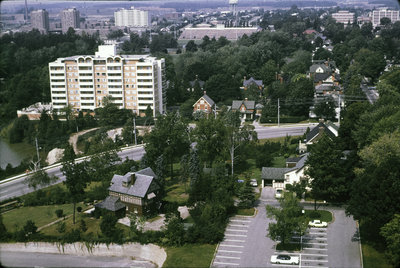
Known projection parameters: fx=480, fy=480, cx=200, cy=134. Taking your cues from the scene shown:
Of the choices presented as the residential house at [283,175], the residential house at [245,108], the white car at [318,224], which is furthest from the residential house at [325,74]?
the white car at [318,224]

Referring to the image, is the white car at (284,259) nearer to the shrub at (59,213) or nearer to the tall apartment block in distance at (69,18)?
the shrub at (59,213)

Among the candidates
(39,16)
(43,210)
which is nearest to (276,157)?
(43,210)

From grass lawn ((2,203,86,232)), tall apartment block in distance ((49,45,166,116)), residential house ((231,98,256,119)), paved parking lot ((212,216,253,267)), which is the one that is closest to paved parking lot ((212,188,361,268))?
paved parking lot ((212,216,253,267))

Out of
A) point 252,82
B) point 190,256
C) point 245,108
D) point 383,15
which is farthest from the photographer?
point 383,15

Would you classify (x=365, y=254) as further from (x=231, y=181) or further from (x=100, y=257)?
(x=100, y=257)

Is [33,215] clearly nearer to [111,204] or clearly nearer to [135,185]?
[111,204]

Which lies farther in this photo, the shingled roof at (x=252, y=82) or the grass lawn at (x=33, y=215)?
the shingled roof at (x=252, y=82)

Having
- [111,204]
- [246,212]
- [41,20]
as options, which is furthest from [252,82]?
[41,20]
